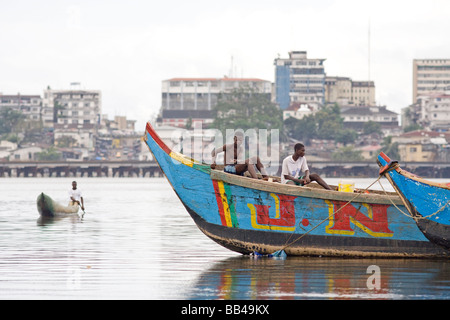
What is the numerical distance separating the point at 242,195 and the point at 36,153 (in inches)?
5815

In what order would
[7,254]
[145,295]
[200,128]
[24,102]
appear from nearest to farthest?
1. [145,295]
2. [7,254]
3. [200,128]
4. [24,102]

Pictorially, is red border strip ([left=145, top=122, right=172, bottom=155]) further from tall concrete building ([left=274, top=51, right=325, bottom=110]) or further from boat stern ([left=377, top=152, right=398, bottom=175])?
tall concrete building ([left=274, top=51, right=325, bottom=110])

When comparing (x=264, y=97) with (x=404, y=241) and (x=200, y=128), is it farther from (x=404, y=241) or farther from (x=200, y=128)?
(x=404, y=241)

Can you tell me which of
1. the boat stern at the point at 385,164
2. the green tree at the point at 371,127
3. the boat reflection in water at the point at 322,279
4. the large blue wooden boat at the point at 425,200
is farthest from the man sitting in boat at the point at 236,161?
the green tree at the point at 371,127

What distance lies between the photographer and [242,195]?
1783 cm

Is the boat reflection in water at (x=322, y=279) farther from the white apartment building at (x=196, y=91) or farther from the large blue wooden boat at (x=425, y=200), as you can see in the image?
the white apartment building at (x=196, y=91)

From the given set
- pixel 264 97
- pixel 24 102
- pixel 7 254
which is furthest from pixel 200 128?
pixel 7 254

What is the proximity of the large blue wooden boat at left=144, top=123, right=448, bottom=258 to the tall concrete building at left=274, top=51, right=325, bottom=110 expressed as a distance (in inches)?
6948

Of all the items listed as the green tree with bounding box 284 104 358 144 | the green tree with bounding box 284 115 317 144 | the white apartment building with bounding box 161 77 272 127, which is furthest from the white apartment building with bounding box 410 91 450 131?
the white apartment building with bounding box 161 77 272 127

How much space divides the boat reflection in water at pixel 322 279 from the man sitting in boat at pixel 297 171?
1384mm

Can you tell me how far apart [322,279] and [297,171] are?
3.52m

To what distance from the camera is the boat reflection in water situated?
45.3 feet

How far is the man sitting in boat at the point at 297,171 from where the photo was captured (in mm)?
18266
